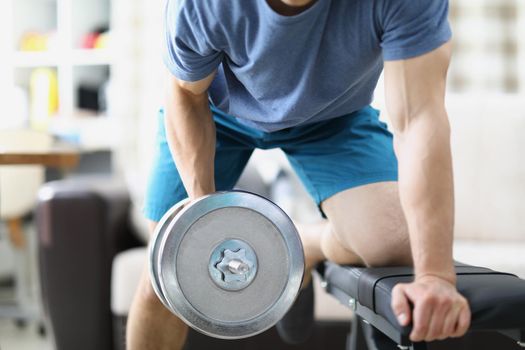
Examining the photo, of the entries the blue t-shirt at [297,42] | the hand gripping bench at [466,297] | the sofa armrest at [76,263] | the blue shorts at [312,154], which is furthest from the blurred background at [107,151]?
the blue t-shirt at [297,42]

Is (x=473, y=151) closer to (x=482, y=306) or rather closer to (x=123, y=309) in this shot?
(x=123, y=309)

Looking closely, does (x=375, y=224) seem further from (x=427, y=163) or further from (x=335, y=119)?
(x=427, y=163)

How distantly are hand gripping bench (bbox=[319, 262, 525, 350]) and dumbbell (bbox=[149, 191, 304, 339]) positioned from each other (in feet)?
0.55

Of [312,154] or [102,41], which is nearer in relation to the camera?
[312,154]

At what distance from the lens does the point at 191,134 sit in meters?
1.32

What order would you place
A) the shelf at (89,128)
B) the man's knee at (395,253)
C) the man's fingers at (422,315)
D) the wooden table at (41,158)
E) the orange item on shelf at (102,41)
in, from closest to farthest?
the man's fingers at (422,315) < the man's knee at (395,253) < the wooden table at (41,158) < the shelf at (89,128) < the orange item on shelf at (102,41)

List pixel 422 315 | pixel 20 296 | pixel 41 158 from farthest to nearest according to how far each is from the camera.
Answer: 1. pixel 20 296
2. pixel 41 158
3. pixel 422 315

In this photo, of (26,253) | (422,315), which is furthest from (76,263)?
(26,253)

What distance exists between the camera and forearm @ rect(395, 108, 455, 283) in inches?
41.9

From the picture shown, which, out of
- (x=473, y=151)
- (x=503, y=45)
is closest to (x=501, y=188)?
(x=473, y=151)

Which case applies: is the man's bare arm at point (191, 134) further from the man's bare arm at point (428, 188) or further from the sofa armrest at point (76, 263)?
the sofa armrest at point (76, 263)

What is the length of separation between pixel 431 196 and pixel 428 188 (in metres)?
0.01

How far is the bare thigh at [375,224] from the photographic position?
1502 mm

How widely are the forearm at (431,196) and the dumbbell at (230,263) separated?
0.17 metres
